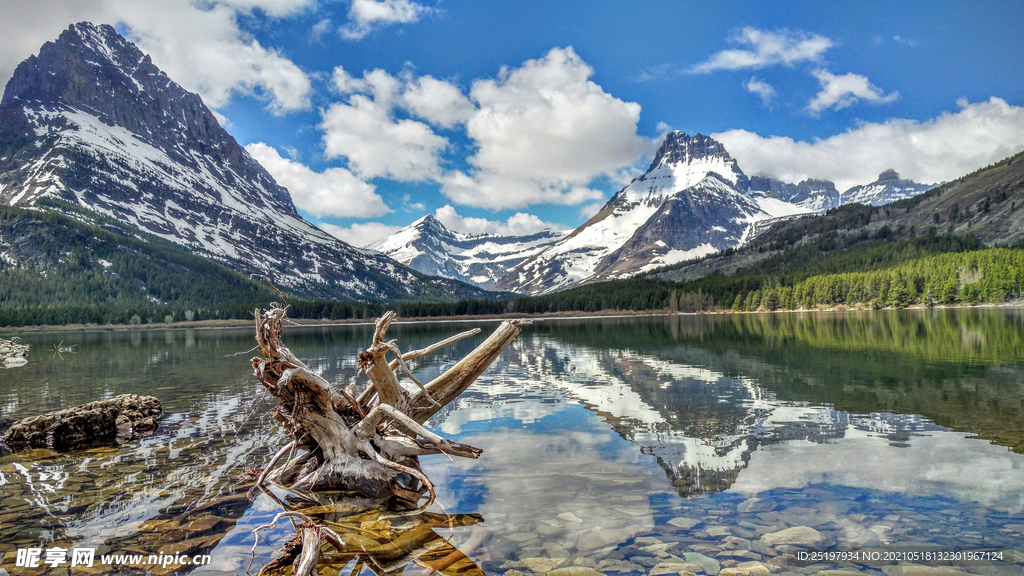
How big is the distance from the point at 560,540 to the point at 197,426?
15703mm

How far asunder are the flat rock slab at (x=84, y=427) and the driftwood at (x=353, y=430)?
Answer: 8.59 m

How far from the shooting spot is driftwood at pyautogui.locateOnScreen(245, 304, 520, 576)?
938cm

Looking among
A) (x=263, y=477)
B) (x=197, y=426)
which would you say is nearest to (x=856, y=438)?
(x=263, y=477)

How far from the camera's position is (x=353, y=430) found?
1079 centimetres

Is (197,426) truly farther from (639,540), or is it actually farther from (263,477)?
(639,540)

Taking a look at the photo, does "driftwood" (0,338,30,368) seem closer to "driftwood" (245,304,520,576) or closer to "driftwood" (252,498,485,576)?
"driftwood" (245,304,520,576)

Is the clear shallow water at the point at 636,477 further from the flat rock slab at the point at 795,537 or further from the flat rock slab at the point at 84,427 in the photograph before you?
the flat rock slab at the point at 84,427

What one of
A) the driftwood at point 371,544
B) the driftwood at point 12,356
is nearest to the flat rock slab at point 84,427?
the driftwood at point 371,544

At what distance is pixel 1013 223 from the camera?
646 feet

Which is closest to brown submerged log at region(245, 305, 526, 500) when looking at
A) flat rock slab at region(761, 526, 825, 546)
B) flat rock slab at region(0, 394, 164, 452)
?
Result: flat rock slab at region(761, 526, 825, 546)

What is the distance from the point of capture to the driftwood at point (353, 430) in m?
9.38

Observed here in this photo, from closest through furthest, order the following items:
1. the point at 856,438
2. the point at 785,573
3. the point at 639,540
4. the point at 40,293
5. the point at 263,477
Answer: the point at 785,573, the point at 639,540, the point at 263,477, the point at 856,438, the point at 40,293

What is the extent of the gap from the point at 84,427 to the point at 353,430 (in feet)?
39.3

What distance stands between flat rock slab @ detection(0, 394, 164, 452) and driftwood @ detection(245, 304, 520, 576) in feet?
28.2
